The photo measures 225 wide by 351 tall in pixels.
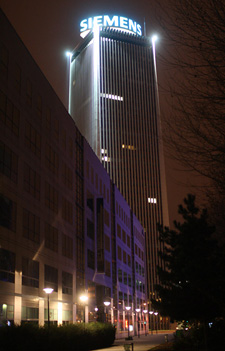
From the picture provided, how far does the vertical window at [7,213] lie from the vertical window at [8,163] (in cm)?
207

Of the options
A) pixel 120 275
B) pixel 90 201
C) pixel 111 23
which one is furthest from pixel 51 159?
pixel 111 23

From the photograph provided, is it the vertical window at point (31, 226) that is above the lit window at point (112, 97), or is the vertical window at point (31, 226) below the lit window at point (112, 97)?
below

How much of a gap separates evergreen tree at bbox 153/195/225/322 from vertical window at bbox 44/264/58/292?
39.4 ft

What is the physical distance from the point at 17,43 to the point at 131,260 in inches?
2386

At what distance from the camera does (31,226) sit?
3981 cm

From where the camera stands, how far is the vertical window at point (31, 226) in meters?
38.6

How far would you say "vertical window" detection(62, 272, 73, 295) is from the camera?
47.2m

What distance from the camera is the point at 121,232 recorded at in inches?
3216

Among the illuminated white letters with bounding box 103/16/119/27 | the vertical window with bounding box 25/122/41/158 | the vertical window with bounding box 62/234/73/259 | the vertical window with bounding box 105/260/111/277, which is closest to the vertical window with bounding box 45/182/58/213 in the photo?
the vertical window with bounding box 25/122/41/158

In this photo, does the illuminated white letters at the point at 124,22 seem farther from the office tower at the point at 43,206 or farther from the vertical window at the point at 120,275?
the vertical window at the point at 120,275

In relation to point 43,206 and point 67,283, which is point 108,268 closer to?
point 67,283

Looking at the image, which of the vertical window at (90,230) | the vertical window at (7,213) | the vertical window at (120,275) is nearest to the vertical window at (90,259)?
the vertical window at (90,230)

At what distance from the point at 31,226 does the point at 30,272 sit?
402 centimetres

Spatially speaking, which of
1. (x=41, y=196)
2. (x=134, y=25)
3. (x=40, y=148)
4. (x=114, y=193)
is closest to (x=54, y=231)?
(x=41, y=196)
